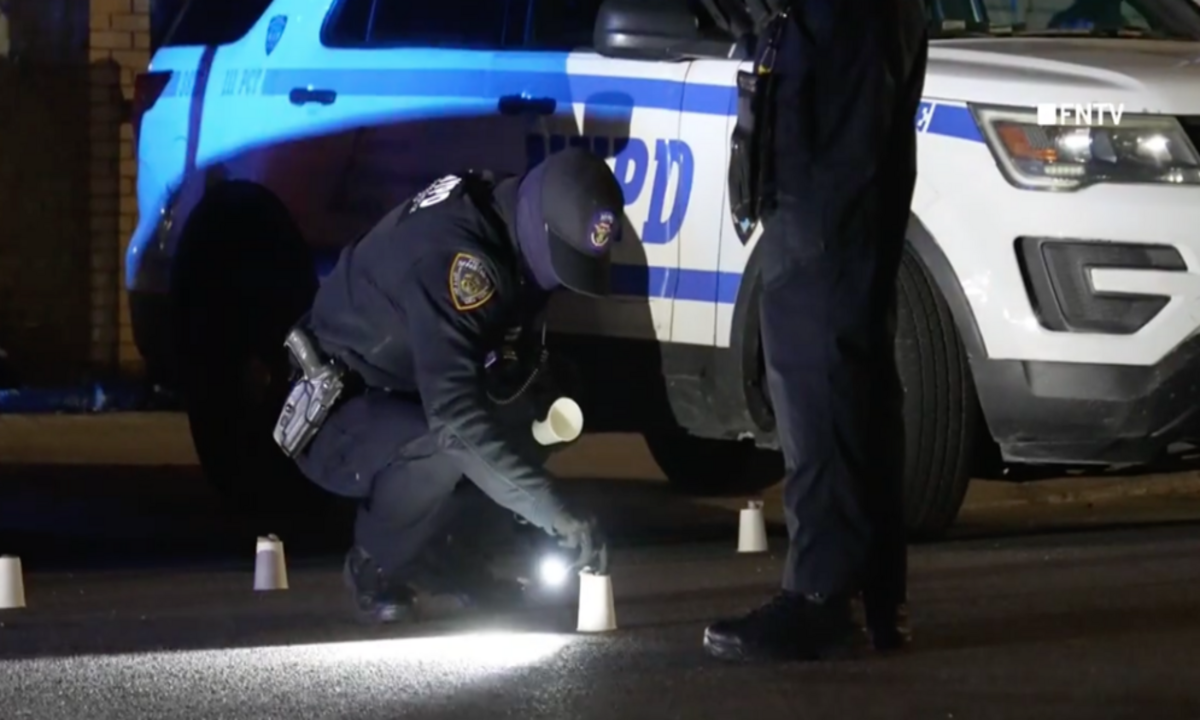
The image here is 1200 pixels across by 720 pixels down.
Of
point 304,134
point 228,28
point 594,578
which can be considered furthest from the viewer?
point 228,28

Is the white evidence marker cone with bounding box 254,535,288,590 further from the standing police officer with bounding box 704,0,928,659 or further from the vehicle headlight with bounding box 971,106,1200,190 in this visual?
the vehicle headlight with bounding box 971,106,1200,190

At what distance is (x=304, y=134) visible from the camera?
7789 mm

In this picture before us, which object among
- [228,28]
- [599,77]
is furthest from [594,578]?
[228,28]

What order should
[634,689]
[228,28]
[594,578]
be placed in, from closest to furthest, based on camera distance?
1. [634,689]
2. [594,578]
3. [228,28]

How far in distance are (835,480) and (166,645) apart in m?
1.54

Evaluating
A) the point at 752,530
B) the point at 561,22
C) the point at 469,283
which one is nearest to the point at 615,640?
the point at 469,283

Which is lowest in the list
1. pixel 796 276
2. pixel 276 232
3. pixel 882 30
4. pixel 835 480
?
pixel 276 232

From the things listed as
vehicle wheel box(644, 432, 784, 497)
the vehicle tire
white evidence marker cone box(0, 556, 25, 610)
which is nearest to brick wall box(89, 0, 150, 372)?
the vehicle tire

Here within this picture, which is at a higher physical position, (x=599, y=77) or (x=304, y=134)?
(x=599, y=77)

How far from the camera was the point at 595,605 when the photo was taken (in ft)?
17.3

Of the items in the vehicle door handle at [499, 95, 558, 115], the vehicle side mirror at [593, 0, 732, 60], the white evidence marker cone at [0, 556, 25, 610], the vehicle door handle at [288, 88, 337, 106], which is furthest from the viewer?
the vehicle door handle at [288, 88, 337, 106]

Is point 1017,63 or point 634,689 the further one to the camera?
point 1017,63

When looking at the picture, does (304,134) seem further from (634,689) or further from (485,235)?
(634,689)

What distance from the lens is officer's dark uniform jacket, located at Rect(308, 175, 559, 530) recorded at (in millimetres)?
5254
